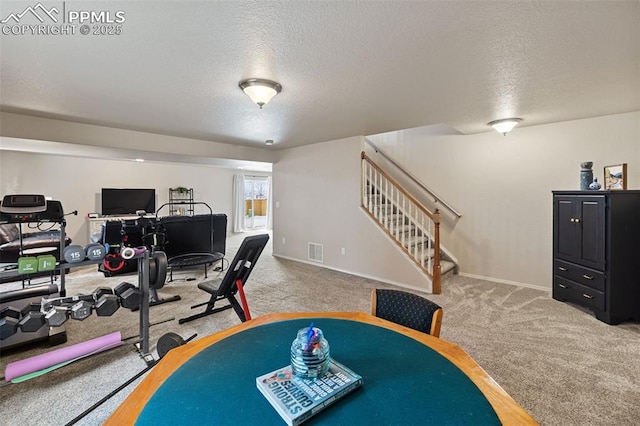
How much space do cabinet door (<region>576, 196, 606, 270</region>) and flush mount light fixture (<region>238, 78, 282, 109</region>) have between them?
11.9 ft

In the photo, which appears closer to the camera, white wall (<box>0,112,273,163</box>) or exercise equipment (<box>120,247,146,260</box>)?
exercise equipment (<box>120,247,146,260</box>)

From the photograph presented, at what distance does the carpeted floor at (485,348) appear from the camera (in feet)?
6.07

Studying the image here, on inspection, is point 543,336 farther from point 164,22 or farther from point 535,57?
point 164,22

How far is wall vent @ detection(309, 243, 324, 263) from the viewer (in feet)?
18.1

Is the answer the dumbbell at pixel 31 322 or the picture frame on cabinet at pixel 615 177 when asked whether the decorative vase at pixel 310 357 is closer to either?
the dumbbell at pixel 31 322

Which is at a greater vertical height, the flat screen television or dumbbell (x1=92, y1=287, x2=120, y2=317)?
the flat screen television

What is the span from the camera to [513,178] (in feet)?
14.2

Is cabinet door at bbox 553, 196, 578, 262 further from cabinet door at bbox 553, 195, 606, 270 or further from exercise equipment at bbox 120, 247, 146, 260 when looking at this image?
exercise equipment at bbox 120, 247, 146, 260

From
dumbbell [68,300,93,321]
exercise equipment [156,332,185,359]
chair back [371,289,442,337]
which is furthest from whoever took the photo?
dumbbell [68,300,93,321]

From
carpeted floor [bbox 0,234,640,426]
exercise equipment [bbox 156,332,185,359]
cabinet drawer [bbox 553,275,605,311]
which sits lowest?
carpeted floor [bbox 0,234,640,426]

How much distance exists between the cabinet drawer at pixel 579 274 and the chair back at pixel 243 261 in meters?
3.60

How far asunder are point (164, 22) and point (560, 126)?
4800mm

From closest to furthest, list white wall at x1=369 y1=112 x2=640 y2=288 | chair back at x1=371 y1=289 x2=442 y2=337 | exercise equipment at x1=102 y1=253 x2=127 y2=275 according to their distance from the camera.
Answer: chair back at x1=371 y1=289 x2=442 y2=337
exercise equipment at x1=102 y1=253 x2=127 y2=275
white wall at x1=369 y1=112 x2=640 y2=288

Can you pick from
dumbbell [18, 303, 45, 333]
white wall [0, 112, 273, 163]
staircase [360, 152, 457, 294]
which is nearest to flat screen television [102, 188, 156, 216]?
white wall [0, 112, 273, 163]
